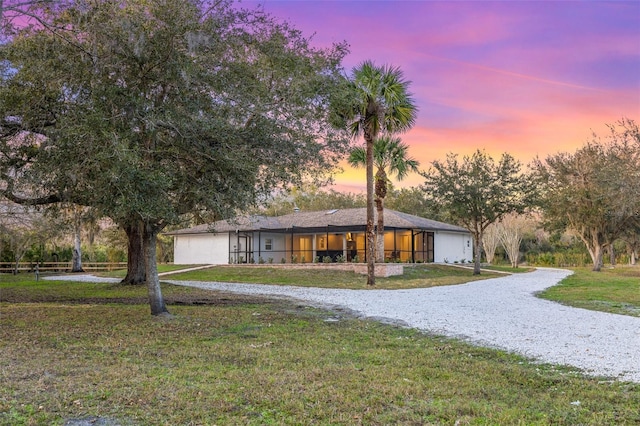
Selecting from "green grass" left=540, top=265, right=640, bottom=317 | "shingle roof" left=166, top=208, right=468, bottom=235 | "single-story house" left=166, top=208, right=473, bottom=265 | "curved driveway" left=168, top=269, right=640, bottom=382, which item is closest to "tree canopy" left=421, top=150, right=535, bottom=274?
"shingle roof" left=166, top=208, right=468, bottom=235

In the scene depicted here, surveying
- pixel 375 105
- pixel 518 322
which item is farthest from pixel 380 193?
pixel 518 322

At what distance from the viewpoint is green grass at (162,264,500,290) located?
20859 millimetres

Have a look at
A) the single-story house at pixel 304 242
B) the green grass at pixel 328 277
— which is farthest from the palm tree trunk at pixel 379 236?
the single-story house at pixel 304 242

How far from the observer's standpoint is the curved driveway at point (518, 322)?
6867mm

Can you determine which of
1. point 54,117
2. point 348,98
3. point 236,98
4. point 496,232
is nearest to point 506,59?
point 348,98

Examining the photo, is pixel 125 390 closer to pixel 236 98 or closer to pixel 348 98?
Answer: pixel 236 98

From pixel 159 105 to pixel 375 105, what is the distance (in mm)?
11022

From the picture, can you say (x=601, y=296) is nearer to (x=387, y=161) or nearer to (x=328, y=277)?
(x=328, y=277)

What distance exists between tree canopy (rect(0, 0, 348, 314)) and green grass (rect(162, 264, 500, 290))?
10944 millimetres

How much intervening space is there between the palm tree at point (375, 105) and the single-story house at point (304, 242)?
13.1 metres

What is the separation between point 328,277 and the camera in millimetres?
23641

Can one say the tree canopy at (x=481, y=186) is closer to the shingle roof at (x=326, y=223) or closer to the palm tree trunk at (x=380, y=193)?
the palm tree trunk at (x=380, y=193)

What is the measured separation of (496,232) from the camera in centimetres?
4306

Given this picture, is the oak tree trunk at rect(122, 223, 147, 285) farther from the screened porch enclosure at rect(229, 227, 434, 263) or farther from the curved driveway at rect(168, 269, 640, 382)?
the screened porch enclosure at rect(229, 227, 434, 263)
